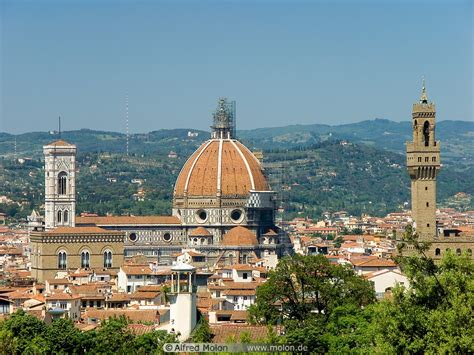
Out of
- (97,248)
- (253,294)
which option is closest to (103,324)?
(253,294)

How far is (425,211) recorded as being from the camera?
98438 millimetres

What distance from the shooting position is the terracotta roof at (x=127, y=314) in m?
75.2

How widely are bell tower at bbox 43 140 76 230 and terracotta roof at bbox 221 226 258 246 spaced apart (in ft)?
37.2

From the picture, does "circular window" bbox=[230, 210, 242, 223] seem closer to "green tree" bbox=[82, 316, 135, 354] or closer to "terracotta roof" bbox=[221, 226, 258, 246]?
"terracotta roof" bbox=[221, 226, 258, 246]

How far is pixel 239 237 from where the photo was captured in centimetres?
13038

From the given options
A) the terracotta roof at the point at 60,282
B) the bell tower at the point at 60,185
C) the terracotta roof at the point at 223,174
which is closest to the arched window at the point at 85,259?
the bell tower at the point at 60,185

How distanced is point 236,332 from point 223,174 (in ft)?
252

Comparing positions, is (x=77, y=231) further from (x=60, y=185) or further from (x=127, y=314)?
(x=127, y=314)

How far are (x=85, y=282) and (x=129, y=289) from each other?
3.59 meters

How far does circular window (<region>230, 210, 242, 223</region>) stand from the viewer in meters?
137

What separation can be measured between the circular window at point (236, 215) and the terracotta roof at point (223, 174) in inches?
54.8

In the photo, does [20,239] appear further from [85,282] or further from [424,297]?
[424,297]

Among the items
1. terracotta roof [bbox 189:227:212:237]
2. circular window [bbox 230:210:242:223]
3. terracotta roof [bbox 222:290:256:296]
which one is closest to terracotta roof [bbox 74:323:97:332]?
terracotta roof [bbox 222:290:256:296]

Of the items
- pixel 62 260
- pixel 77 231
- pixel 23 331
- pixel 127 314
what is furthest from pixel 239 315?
pixel 77 231
